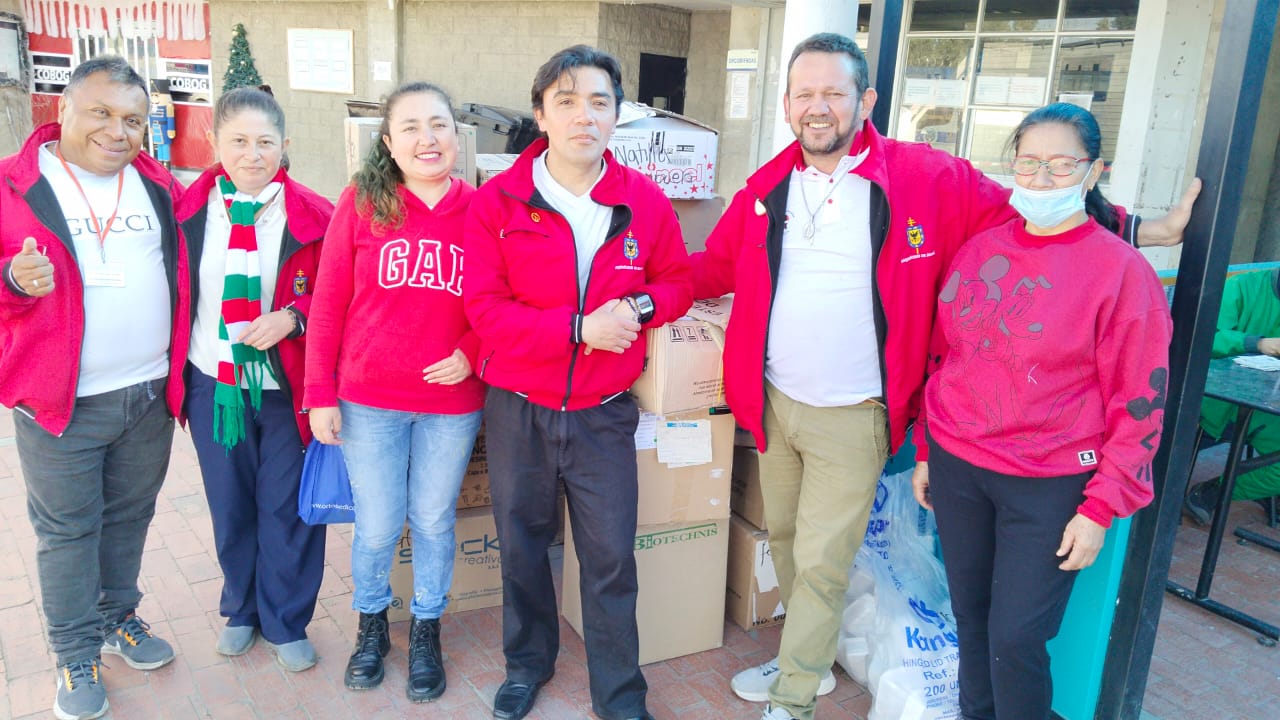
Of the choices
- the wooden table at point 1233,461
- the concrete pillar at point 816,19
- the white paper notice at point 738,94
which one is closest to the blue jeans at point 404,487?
the concrete pillar at point 816,19

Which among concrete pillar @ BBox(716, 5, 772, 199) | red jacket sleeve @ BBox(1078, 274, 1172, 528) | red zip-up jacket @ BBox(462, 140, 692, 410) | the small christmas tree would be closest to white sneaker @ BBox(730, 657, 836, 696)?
red zip-up jacket @ BBox(462, 140, 692, 410)

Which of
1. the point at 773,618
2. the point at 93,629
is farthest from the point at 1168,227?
the point at 93,629

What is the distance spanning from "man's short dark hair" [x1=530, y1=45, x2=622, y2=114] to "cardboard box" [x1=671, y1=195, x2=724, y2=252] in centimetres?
143

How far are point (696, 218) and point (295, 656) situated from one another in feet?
7.88

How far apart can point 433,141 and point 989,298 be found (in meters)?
1.61

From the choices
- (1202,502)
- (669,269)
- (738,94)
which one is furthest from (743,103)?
(669,269)

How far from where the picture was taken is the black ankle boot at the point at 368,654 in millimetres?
2959

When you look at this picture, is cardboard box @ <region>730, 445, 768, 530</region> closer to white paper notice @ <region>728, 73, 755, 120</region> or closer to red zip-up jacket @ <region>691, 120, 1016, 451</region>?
red zip-up jacket @ <region>691, 120, 1016, 451</region>

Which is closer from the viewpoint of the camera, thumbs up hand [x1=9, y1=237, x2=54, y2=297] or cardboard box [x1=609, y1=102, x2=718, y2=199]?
thumbs up hand [x1=9, y1=237, x2=54, y2=297]

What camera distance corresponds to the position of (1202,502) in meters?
4.57

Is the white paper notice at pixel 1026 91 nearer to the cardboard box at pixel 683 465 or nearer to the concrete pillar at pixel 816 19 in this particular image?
the concrete pillar at pixel 816 19

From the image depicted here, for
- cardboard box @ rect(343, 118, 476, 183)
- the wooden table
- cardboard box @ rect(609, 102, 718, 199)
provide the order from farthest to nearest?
1. cardboard box @ rect(609, 102, 718, 199)
2. the wooden table
3. cardboard box @ rect(343, 118, 476, 183)

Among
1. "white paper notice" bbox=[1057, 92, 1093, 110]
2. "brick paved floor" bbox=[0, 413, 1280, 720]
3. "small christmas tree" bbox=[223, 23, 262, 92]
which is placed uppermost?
"small christmas tree" bbox=[223, 23, 262, 92]

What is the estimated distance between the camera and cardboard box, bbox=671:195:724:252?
157 inches
